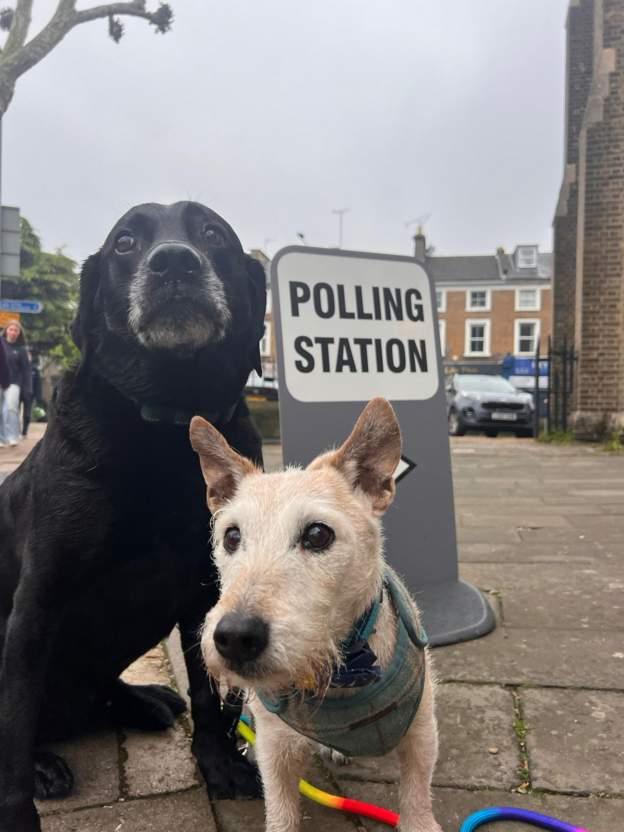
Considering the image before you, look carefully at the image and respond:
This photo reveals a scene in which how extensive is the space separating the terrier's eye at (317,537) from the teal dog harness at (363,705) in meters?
0.28

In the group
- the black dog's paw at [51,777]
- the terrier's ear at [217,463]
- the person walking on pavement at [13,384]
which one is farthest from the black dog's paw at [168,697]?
the person walking on pavement at [13,384]

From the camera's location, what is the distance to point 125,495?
2.08 m

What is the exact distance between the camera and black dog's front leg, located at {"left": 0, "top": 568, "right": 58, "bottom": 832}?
6.16 feet

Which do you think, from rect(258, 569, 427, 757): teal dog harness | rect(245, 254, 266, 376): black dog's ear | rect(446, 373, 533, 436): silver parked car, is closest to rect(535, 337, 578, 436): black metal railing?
rect(446, 373, 533, 436): silver parked car

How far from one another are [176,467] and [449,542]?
2.12 meters

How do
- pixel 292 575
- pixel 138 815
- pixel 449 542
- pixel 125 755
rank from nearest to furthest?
pixel 292 575 → pixel 138 815 → pixel 125 755 → pixel 449 542

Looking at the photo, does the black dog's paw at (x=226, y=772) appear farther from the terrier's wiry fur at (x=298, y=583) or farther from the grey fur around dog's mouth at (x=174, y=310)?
the grey fur around dog's mouth at (x=174, y=310)

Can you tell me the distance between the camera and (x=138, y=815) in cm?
204

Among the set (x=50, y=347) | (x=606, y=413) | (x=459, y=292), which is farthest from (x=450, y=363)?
(x=606, y=413)

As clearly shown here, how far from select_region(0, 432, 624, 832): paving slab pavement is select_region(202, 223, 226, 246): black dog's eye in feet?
5.89

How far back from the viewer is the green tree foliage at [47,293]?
38.2 metres

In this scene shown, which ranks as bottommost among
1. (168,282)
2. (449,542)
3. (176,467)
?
(449,542)

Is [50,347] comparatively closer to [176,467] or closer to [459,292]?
[459,292]

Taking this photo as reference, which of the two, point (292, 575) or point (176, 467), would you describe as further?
point (176, 467)
